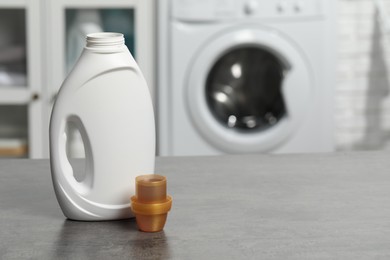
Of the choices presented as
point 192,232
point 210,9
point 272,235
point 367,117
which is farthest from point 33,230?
point 367,117

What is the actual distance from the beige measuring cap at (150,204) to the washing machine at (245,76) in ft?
7.18

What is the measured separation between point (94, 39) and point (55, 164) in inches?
8.6

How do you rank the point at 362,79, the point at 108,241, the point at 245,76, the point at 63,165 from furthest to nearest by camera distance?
the point at 362,79
the point at 245,76
the point at 63,165
the point at 108,241

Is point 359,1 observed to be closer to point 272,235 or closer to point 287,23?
point 287,23

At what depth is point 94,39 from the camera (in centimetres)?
136

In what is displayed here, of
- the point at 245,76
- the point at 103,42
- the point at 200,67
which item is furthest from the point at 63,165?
the point at 245,76

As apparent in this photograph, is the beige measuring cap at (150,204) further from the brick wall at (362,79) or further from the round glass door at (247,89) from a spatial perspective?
the brick wall at (362,79)

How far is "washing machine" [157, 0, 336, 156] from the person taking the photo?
11.4 ft

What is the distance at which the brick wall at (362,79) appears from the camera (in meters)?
3.88

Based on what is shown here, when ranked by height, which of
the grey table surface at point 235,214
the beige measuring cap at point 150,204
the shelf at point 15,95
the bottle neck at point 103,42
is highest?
the bottle neck at point 103,42

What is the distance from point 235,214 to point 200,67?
7.03 feet

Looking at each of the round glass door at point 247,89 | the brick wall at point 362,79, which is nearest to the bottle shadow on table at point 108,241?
the round glass door at point 247,89

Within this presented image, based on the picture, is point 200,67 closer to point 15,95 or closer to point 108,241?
point 15,95

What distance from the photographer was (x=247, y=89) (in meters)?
3.67
